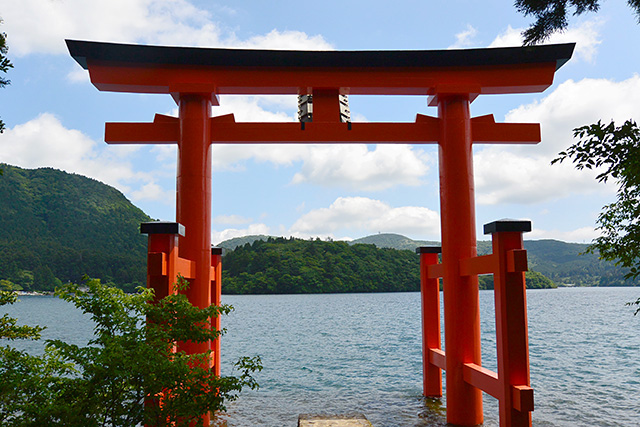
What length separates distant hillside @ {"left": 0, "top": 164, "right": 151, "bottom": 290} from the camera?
6719 cm

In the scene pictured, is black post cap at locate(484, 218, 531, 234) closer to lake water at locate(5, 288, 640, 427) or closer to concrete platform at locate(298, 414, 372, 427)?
concrete platform at locate(298, 414, 372, 427)

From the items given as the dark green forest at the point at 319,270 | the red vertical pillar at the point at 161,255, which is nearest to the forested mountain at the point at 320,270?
the dark green forest at the point at 319,270

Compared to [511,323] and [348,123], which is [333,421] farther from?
[348,123]

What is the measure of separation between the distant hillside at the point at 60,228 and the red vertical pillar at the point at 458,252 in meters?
63.7

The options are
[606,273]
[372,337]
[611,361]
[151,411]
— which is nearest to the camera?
[151,411]

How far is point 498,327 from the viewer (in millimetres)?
5738

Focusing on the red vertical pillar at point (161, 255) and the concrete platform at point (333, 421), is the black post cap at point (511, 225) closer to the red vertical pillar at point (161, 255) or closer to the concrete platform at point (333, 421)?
the concrete platform at point (333, 421)

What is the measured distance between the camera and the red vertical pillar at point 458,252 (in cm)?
698

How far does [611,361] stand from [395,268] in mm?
57077

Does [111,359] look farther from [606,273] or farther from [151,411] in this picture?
[606,273]

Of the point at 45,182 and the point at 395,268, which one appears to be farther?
the point at 45,182

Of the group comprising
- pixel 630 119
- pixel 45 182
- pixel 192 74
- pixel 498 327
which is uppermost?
pixel 45 182

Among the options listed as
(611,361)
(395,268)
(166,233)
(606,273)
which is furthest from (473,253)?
(606,273)

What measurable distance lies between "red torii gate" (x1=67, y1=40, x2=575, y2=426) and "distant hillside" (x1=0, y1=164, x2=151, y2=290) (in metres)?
62.5
